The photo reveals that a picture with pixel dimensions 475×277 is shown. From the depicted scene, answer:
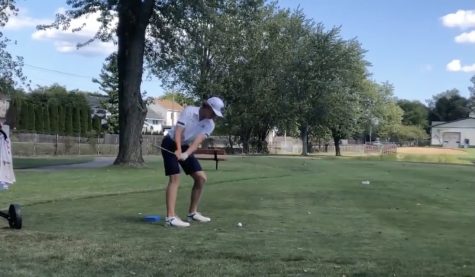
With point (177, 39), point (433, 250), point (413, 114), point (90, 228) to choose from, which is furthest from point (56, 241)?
point (413, 114)

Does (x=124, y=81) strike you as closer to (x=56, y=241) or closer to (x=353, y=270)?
(x=56, y=241)

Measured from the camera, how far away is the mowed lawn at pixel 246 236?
580cm

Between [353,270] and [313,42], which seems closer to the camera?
[353,270]

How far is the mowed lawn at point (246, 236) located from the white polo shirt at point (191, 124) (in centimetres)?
129

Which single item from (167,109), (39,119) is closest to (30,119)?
(39,119)

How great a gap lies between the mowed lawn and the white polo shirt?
1290 millimetres

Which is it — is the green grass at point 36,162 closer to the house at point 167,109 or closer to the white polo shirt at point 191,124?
the white polo shirt at point 191,124

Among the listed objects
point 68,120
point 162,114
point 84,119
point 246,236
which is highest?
point 162,114

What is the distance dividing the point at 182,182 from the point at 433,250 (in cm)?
1065

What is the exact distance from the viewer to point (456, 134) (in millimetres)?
151750

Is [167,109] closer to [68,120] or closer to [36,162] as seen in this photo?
[68,120]

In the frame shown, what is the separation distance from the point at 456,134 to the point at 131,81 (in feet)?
461

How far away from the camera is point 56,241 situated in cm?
693

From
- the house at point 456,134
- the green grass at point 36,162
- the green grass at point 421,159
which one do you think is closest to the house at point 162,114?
the house at point 456,134
